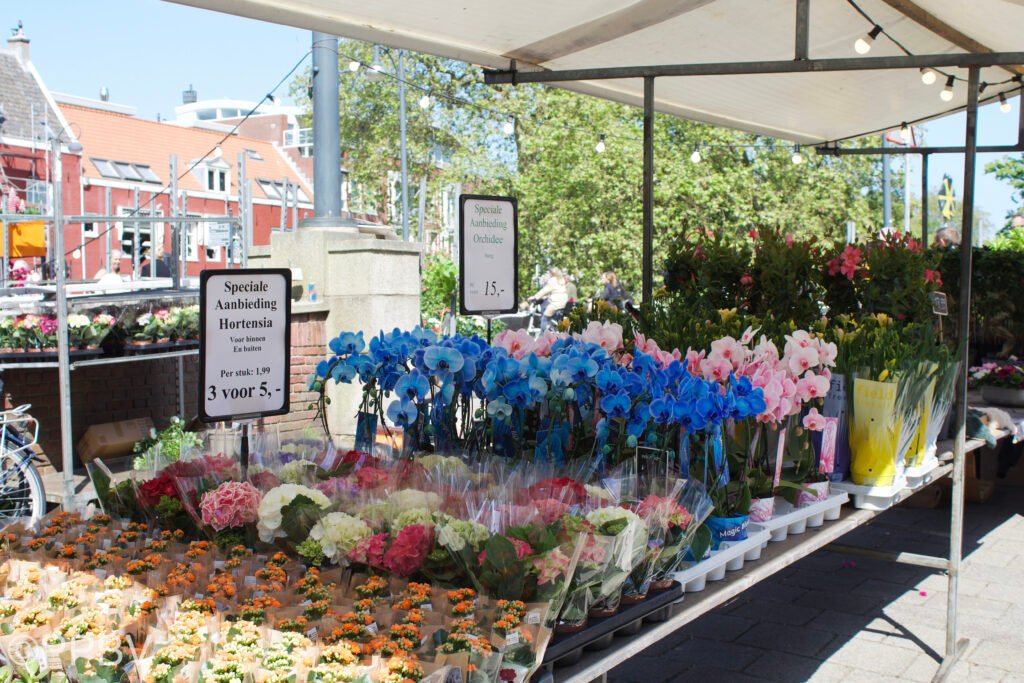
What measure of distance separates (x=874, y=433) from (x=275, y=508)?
214cm

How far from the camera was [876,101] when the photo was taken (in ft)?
18.2

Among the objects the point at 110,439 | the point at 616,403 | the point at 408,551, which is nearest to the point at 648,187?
the point at 616,403

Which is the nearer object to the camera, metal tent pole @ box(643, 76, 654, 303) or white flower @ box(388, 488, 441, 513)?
white flower @ box(388, 488, 441, 513)

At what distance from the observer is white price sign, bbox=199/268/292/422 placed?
262 cm

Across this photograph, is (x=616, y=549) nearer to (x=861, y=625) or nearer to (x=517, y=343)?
(x=517, y=343)

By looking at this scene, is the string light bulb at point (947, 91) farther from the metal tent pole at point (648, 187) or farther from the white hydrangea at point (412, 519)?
the white hydrangea at point (412, 519)

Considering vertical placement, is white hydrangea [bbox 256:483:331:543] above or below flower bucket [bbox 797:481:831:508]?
above

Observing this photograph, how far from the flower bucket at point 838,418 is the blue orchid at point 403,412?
4.67ft

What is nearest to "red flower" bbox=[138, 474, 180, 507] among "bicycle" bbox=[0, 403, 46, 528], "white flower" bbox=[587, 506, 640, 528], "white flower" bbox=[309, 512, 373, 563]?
"white flower" bbox=[309, 512, 373, 563]

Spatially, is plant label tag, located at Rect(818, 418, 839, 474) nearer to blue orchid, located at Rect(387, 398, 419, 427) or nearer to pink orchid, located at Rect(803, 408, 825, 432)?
pink orchid, located at Rect(803, 408, 825, 432)

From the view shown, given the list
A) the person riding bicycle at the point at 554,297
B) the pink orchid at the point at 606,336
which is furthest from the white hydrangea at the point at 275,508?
the person riding bicycle at the point at 554,297

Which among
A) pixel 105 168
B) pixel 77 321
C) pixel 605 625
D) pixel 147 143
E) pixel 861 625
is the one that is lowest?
pixel 861 625

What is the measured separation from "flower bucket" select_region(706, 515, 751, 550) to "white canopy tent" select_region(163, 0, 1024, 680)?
5.36 ft

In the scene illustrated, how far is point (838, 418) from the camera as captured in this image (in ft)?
10.9
